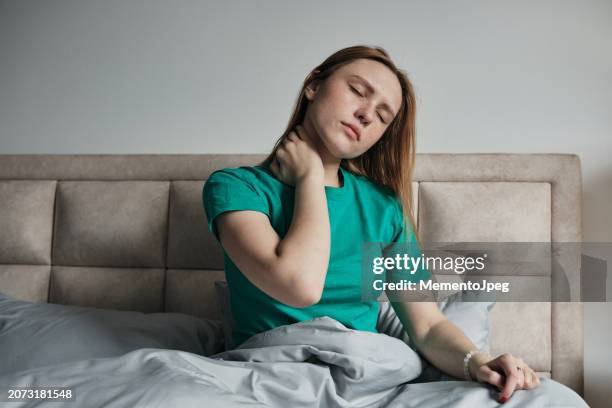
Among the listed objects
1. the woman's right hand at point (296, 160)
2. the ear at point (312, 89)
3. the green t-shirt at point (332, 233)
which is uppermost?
the ear at point (312, 89)

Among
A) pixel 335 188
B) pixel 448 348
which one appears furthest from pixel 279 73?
pixel 448 348

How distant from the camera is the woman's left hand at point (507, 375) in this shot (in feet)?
3.26

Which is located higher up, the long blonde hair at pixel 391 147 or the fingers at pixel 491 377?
the long blonde hair at pixel 391 147

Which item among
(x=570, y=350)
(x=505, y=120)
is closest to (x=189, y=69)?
(x=505, y=120)

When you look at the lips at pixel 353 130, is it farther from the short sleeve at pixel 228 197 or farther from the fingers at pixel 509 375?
the fingers at pixel 509 375

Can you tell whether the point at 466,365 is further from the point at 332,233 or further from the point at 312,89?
the point at 312,89

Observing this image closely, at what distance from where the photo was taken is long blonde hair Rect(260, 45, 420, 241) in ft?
4.58

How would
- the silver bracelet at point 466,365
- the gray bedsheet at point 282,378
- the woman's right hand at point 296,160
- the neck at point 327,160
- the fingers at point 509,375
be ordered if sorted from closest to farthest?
the gray bedsheet at point 282,378 → the fingers at point 509,375 → the silver bracelet at point 466,365 → the woman's right hand at point 296,160 → the neck at point 327,160

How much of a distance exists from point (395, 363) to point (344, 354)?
5.0 inches

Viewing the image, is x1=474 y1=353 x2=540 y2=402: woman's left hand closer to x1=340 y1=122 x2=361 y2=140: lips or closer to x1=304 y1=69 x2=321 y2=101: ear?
x1=340 y1=122 x2=361 y2=140: lips

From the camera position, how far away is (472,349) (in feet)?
3.70

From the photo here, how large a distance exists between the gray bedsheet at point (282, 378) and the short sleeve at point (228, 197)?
0.27 meters

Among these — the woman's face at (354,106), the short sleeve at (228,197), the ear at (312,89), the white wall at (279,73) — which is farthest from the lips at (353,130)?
the white wall at (279,73)

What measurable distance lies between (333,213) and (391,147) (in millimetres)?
295
